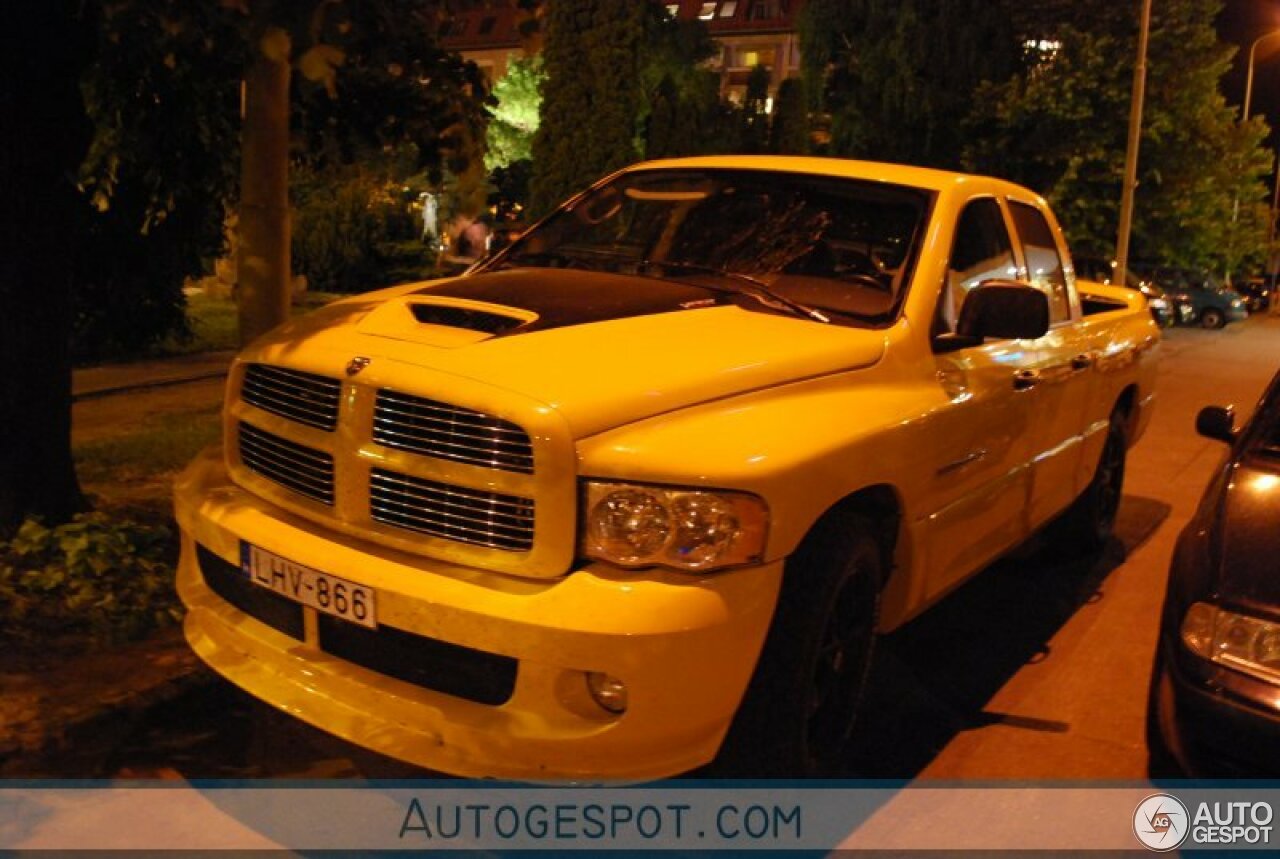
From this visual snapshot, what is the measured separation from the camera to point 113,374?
10.7 m

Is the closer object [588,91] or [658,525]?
[658,525]

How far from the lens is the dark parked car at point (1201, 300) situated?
95.8 feet

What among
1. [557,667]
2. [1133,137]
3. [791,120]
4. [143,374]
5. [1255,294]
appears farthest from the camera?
[1255,294]

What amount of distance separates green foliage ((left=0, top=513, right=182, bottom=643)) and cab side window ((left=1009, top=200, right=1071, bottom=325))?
12.8 feet

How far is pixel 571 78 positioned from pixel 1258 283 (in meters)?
30.8

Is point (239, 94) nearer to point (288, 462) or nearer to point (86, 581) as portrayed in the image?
point (86, 581)

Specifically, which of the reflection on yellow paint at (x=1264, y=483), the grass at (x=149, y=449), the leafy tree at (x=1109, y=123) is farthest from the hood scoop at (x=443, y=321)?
the leafy tree at (x=1109, y=123)

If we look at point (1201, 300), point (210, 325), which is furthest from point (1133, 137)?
point (210, 325)

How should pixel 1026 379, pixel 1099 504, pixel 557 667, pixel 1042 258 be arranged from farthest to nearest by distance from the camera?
pixel 1099 504
pixel 1042 258
pixel 1026 379
pixel 557 667

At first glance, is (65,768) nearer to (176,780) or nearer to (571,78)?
(176,780)

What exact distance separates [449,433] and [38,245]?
2.87 meters

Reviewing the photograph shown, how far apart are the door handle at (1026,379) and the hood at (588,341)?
97cm

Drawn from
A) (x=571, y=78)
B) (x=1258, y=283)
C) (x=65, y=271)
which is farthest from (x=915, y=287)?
(x=1258, y=283)

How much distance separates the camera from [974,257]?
4.62 m
